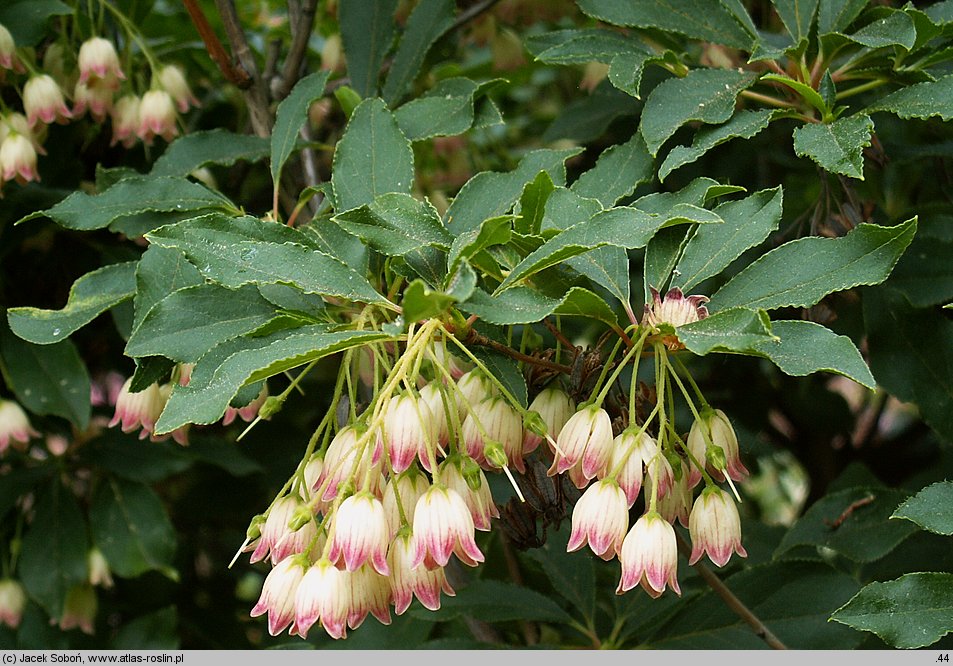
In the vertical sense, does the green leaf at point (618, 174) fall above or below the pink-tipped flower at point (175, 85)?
above

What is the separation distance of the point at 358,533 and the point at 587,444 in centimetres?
22

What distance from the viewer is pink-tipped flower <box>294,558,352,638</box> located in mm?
824

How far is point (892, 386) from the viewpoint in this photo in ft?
4.33

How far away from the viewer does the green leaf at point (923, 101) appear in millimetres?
1050

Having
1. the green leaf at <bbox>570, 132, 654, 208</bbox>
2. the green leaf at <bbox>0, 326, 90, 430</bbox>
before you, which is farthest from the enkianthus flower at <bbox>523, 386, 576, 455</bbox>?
the green leaf at <bbox>0, 326, 90, 430</bbox>

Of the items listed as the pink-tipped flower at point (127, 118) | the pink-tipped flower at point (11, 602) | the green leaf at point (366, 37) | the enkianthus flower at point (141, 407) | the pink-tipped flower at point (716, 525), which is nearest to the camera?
the pink-tipped flower at point (716, 525)

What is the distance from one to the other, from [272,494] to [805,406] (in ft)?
4.23

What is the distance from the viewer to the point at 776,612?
1.34m

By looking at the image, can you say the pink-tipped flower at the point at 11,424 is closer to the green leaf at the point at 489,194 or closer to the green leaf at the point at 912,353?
the green leaf at the point at 489,194

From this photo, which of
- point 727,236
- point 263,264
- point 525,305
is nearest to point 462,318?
point 525,305

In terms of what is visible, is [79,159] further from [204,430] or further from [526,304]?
[526,304]

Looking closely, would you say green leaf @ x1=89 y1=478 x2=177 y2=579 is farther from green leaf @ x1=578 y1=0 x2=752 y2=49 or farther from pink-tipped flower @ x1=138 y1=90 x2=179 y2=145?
green leaf @ x1=578 y1=0 x2=752 y2=49

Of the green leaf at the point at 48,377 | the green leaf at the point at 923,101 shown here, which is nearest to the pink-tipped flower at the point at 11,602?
the green leaf at the point at 48,377

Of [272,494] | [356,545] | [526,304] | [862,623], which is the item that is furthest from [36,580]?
[862,623]
